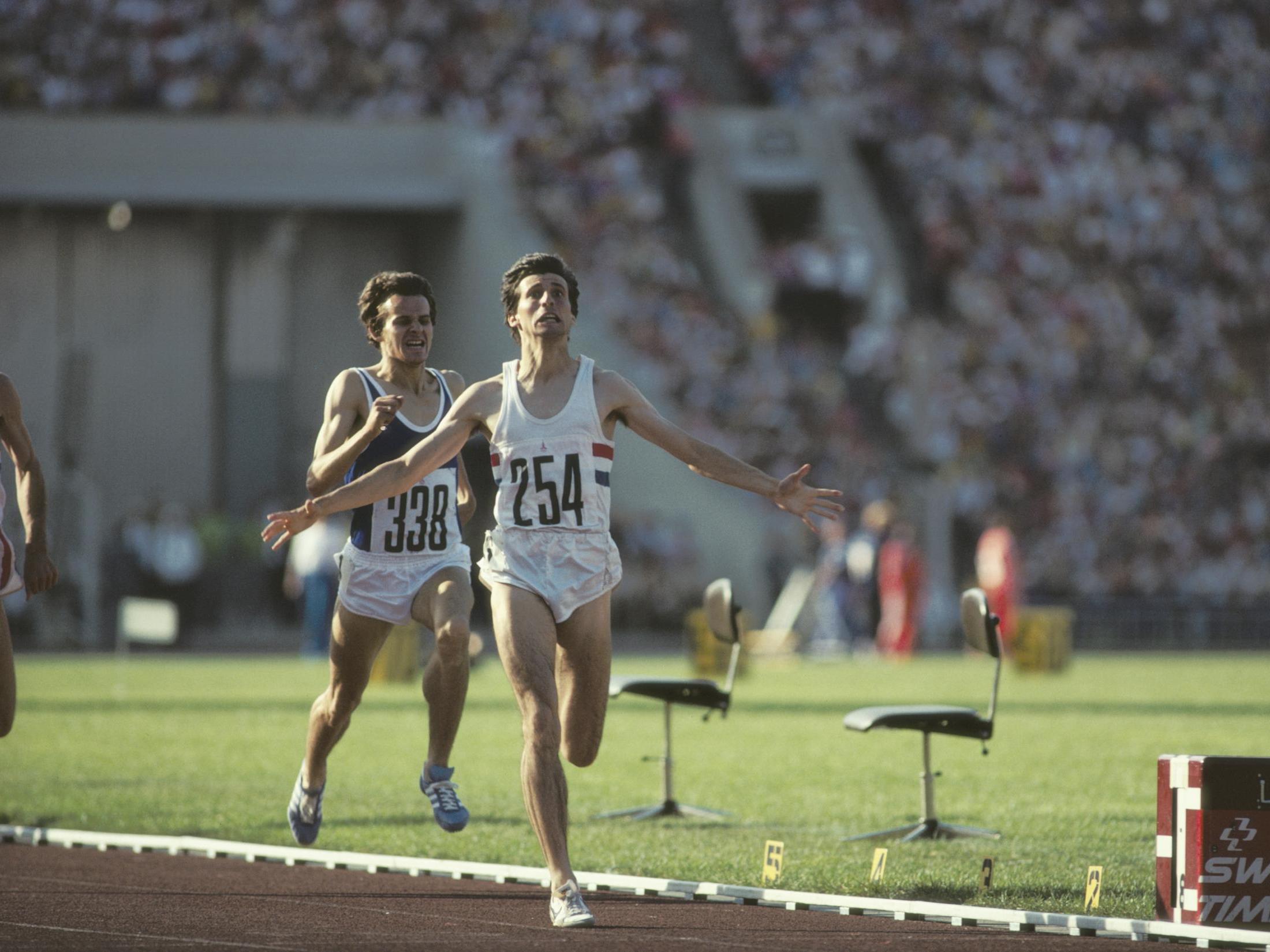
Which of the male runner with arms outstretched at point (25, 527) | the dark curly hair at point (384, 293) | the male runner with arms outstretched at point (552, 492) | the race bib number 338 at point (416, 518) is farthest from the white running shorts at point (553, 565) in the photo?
the male runner with arms outstretched at point (25, 527)

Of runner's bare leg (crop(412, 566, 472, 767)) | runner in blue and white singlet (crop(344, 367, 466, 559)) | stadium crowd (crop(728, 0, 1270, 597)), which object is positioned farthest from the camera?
stadium crowd (crop(728, 0, 1270, 597))

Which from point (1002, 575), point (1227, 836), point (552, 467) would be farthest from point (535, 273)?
point (1002, 575)

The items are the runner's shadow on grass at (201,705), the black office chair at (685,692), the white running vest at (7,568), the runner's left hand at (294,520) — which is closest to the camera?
the runner's left hand at (294,520)

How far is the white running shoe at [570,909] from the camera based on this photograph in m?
7.27

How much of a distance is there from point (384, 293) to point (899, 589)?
68.2ft

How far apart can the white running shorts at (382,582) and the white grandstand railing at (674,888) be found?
3.76 feet

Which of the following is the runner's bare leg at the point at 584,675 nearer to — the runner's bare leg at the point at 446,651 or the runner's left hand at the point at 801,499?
the runner's left hand at the point at 801,499

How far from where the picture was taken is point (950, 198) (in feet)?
120

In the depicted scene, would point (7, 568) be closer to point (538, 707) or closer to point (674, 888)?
point (538, 707)

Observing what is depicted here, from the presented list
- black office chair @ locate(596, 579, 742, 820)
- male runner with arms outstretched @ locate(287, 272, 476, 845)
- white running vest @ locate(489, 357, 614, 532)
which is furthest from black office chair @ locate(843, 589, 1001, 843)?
white running vest @ locate(489, 357, 614, 532)

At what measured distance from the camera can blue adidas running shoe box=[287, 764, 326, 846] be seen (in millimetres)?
9141

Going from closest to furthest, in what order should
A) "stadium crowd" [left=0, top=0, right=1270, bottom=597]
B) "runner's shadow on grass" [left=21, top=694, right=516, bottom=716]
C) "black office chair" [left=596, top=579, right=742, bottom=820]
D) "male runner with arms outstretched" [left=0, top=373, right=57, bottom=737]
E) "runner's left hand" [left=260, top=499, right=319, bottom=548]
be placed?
"runner's left hand" [left=260, top=499, right=319, bottom=548] < "male runner with arms outstretched" [left=0, top=373, right=57, bottom=737] < "black office chair" [left=596, top=579, right=742, bottom=820] < "runner's shadow on grass" [left=21, top=694, right=516, bottom=716] < "stadium crowd" [left=0, top=0, right=1270, bottom=597]

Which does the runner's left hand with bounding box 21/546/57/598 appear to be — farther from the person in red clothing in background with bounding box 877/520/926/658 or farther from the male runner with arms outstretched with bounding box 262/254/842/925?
the person in red clothing in background with bounding box 877/520/926/658

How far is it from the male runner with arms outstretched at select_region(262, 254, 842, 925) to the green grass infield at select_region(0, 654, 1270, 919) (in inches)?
65.6
